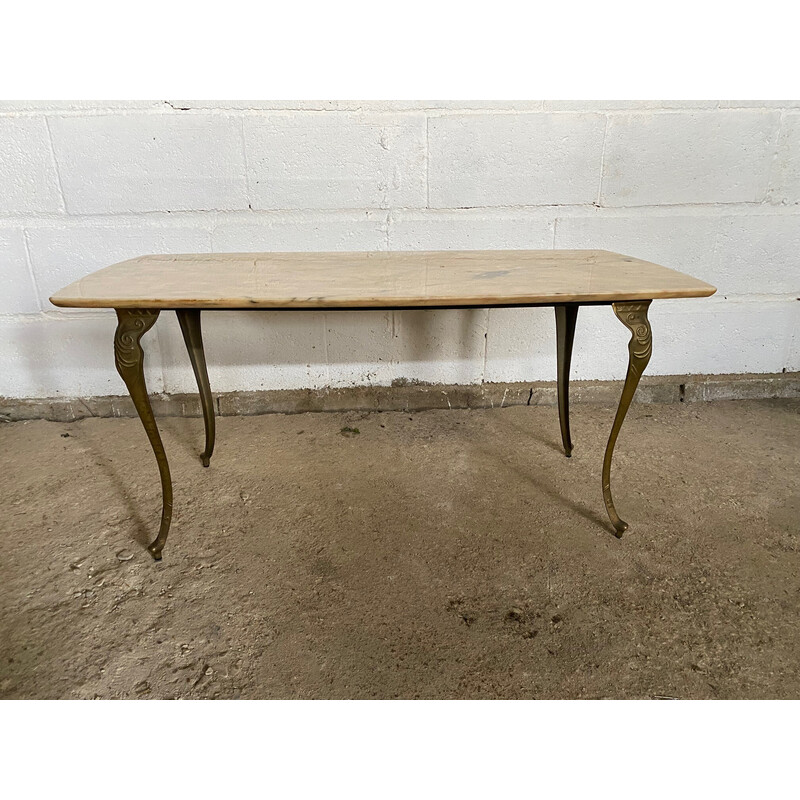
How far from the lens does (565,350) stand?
1.82 metres

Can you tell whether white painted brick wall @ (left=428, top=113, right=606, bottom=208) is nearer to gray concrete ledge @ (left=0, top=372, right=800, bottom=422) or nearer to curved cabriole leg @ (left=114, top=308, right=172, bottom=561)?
gray concrete ledge @ (left=0, top=372, right=800, bottom=422)

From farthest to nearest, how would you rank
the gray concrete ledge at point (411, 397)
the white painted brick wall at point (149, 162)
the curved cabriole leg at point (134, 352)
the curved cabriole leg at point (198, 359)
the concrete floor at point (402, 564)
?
the gray concrete ledge at point (411, 397), the white painted brick wall at point (149, 162), the curved cabriole leg at point (198, 359), the curved cabriole leg at point (134, 352), the concrete floor at point (402, 564)

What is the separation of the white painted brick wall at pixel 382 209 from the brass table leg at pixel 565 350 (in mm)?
440

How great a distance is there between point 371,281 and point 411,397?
3.18 ft

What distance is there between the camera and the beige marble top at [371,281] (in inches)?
50.7

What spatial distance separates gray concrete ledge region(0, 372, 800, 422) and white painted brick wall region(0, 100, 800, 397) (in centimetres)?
5

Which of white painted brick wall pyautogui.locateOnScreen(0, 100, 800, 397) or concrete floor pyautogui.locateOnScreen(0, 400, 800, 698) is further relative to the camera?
white painted brick wall pyautogui.locateOnScreen(0, 100, 800, 397)

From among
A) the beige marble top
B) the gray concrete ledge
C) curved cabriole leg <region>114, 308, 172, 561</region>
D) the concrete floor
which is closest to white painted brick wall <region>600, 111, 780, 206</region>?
the beige marble top

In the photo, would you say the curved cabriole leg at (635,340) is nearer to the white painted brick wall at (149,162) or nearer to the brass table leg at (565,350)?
the brass table leg at (565,350)

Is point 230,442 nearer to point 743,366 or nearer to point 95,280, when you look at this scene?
point 95,280

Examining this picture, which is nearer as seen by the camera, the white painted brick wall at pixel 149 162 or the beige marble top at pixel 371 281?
the beige marble top at pixel 371 281

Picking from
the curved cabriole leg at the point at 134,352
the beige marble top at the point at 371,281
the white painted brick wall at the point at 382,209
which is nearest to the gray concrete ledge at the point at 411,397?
the white painted brick wall at the point at 382,209

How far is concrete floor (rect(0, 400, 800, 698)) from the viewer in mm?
1197

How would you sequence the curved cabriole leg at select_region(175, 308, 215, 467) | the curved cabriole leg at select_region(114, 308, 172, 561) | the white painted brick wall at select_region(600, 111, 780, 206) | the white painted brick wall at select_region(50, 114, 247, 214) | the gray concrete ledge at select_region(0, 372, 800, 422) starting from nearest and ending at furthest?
the curved cabriole leg at select_region(114, 308, 172, 561) < the curved cabriole leg at select_region(175, 308, 215, 467) < the white painted brick wall at select_region(50, 114, 247, 214) < the white painted brick wall at select_region(600, 111, 780, 206) < the gray concrete ledge at select_region(0, 372, 800, 422)
